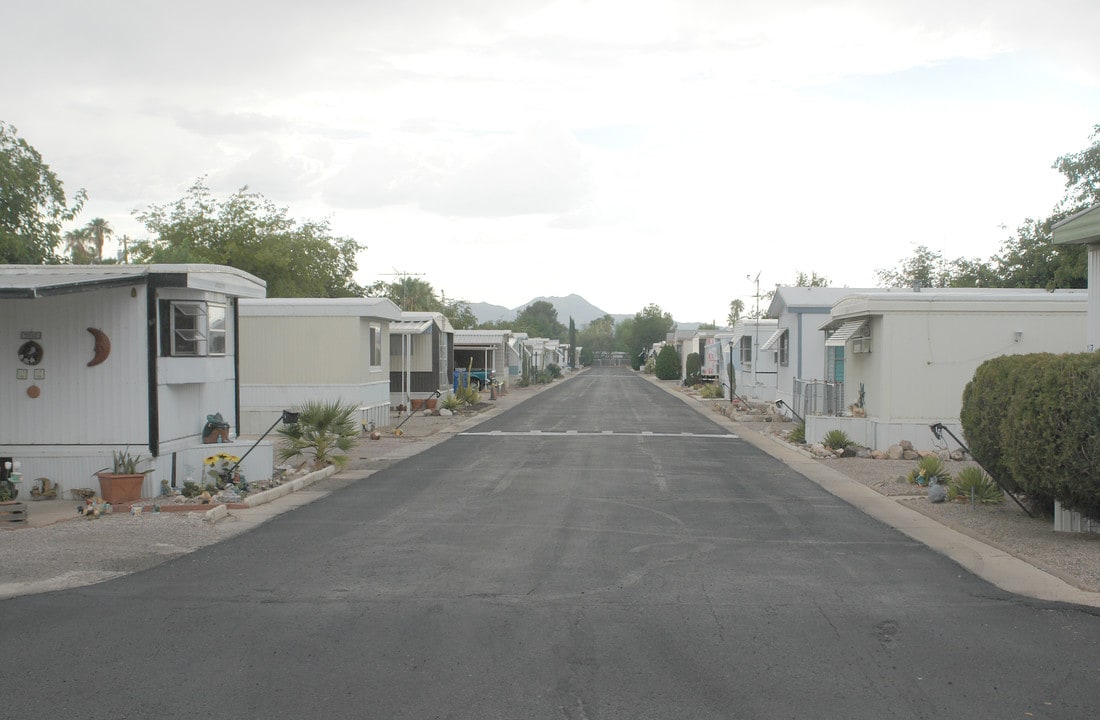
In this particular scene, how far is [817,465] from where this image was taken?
1723 centimetres

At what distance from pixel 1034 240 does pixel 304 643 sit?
112 feet

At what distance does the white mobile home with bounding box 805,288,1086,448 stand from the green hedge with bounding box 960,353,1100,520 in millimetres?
8023

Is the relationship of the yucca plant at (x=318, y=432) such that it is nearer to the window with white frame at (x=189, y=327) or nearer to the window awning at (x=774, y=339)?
the window with white frame at (x=189, y=327)

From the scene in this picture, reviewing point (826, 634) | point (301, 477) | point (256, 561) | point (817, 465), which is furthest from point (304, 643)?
point (817, 465)

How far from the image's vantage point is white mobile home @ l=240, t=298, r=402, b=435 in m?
22.9

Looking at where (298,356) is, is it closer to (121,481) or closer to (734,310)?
(121,481)

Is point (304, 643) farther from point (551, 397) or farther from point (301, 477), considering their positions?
point (551, 397)

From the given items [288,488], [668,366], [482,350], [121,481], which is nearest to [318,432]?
[288,488]

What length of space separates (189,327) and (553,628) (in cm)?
872

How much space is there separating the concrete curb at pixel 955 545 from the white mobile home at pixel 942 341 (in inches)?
99.9

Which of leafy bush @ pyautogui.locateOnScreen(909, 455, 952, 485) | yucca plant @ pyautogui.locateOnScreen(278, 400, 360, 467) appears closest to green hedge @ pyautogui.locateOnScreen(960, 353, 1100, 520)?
leafy bush @ pyautogui.locateOnScreen(909, 455, 952, 485)

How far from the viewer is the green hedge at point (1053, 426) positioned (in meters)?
8.91

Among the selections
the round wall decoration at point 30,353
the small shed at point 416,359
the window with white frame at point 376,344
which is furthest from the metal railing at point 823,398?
the round wall decoration at point 30,353

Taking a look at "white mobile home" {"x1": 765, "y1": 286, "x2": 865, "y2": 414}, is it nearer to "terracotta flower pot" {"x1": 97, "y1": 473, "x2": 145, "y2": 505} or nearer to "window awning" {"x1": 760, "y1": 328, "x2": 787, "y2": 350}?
"window awning" {"x1": 760, "y1": 328, "x2": 787, "y2": 350}
